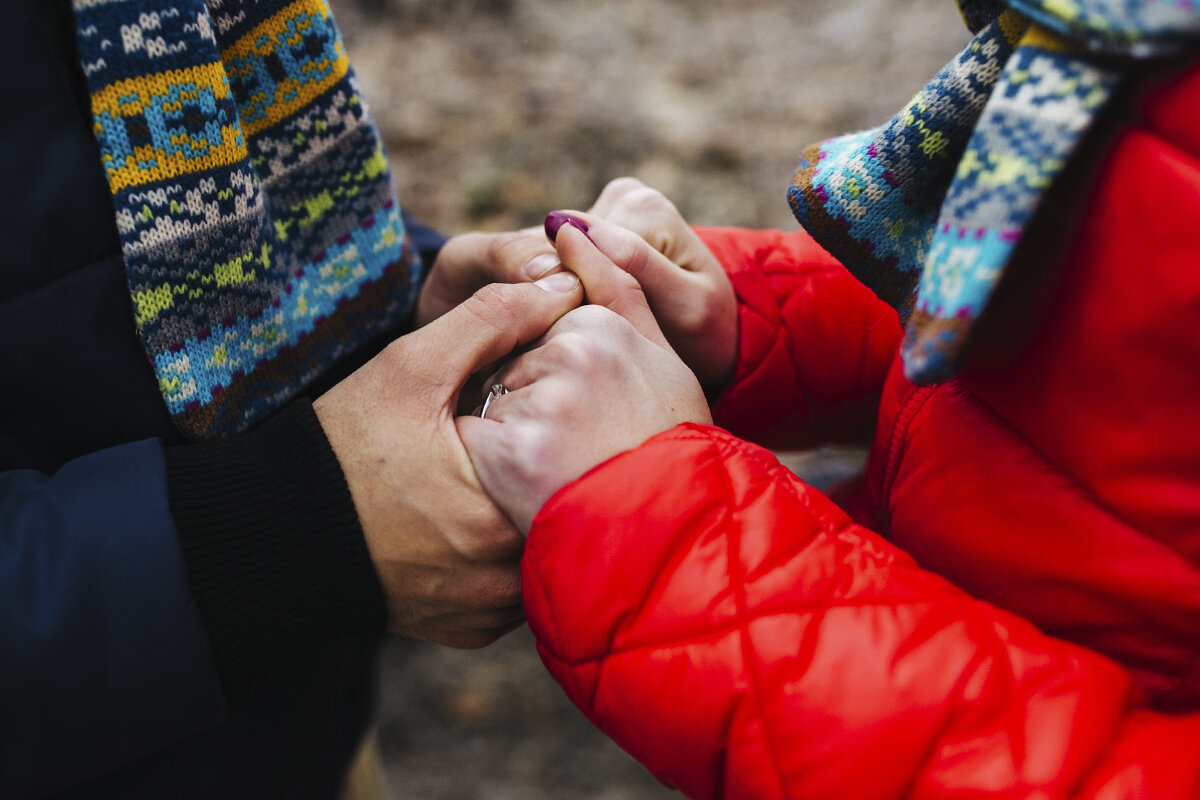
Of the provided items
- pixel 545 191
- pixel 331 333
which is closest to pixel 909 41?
pixel 545 191

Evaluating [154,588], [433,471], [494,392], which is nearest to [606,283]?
[494,392]

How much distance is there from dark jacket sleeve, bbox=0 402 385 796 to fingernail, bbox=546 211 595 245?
34 cm

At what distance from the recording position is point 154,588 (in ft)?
2.14

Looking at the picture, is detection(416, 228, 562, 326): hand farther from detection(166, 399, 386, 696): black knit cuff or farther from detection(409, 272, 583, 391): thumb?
detection(166, 399, 386, 696): black knit cuff

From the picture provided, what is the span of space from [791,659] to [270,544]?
45cm

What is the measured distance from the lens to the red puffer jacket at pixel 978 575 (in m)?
0.55

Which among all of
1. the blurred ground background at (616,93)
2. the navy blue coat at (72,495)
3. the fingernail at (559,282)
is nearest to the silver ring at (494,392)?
the fingernail at (559,282)

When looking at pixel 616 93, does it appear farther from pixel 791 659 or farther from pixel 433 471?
pixel 791 659

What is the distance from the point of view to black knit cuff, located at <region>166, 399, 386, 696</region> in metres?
0.68

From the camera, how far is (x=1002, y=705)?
0.58m

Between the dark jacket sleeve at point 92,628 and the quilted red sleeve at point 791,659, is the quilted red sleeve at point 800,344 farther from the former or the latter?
the dark jacket sleeve at point 92,628

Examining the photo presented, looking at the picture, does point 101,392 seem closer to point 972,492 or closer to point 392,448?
point 392,448

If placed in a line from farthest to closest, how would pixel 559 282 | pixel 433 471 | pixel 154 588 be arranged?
pixel 559 282 < pixel 433 471 < pixel 154 588

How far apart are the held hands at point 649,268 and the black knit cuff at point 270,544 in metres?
0.31
